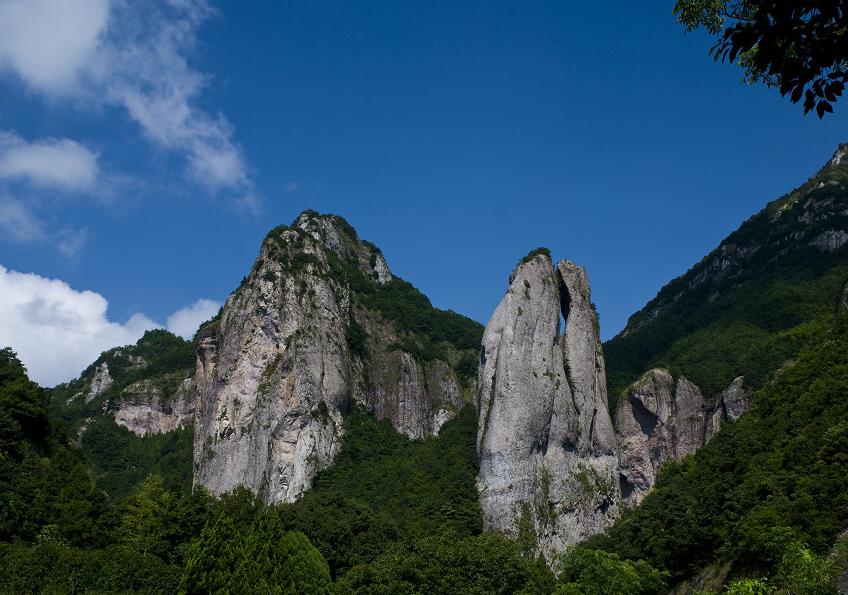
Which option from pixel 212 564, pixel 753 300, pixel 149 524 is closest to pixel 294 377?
pixel 149 524

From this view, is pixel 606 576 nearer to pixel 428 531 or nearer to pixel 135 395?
pixel 428 531

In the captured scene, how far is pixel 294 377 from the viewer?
83062 millimetres

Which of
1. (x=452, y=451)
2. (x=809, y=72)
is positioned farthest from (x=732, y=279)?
(x=809, y=72)

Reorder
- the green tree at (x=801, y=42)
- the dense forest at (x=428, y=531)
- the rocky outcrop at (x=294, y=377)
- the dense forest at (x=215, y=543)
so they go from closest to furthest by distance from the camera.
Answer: the green tree at (x=801, y=42) → the dense forest at (x=428, y=531) → the dense forest at (x=215, y=543) → the rocky outcrop at (x=294, y=377)

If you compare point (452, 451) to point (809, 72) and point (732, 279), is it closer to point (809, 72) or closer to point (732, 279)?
point (732, 279)

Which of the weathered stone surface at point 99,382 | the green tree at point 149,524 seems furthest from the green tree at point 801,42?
the weathered stone surface at point 99,382

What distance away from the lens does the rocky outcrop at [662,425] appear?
82.4 metres

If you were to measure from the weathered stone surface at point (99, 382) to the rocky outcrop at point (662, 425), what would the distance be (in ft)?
323

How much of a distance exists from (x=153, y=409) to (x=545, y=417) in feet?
241

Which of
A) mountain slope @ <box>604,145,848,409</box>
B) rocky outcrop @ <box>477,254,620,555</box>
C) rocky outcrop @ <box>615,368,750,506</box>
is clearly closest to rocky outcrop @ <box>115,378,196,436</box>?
rocky outcrop @ <box>477,254,620,555</box>

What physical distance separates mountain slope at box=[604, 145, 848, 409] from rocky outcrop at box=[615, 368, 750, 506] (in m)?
2.01

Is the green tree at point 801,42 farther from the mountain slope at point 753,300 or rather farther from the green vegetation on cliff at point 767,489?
the mountain slope at point 753,300

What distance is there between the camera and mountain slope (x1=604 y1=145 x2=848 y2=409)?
275ft

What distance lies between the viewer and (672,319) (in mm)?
118938
